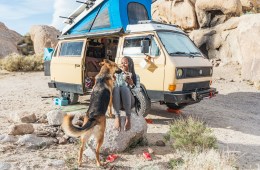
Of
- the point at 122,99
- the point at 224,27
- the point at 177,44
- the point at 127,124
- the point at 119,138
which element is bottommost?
the point at 119,138

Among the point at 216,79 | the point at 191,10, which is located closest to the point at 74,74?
the point at 216,79

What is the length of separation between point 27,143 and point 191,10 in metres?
17.8

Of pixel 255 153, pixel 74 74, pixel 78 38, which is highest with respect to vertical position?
pixel 78 38

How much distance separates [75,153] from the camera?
5.40 meters

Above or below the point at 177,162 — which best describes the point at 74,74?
above

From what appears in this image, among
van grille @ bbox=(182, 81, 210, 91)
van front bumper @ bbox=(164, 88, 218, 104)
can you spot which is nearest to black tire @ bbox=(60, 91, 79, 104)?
van front bumper @ bbox=(164, 88, 218, 104)

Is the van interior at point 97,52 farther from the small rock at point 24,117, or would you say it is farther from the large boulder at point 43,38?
the large boulder at point 43,38

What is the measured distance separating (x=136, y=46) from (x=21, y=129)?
3665 millimetres

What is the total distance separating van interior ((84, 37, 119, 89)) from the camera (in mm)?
10070

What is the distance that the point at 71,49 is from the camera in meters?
9.73

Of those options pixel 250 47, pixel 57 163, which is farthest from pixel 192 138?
pixel 250 47

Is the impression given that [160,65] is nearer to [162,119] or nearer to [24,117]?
[162,119]

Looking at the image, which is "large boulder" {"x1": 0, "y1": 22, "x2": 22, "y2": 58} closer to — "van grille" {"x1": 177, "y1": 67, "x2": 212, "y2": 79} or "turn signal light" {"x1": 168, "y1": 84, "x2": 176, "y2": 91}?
"van grille" {"x1": 177, "y1": 67, "x2": 212, "y2": 79}

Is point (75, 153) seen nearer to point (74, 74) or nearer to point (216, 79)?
point (74, 74)
